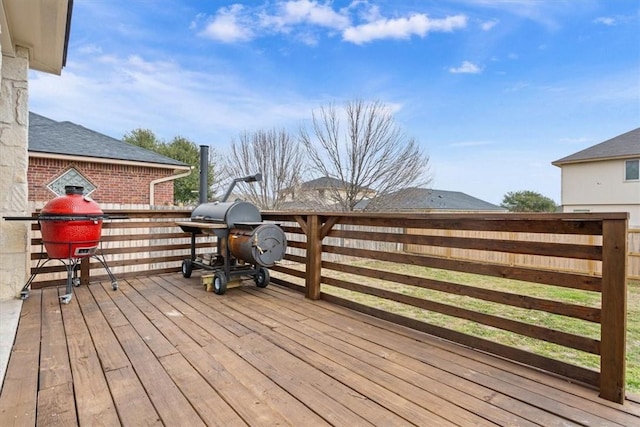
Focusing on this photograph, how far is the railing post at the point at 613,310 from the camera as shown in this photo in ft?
5.96

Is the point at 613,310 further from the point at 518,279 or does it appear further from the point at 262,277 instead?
the point at 262,277

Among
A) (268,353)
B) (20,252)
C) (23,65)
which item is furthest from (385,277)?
(23,65)

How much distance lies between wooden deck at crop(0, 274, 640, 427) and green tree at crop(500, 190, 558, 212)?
80.1 feet

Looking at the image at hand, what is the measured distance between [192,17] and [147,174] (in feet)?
13.9

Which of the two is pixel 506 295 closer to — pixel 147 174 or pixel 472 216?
pixel 472 216

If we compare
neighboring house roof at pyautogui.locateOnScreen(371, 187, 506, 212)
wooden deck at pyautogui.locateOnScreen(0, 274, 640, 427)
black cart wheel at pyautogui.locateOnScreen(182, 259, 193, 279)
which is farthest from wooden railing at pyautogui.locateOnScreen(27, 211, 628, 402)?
neighboring house roof at pyautogui.locateOnScreen(371, 187, 506, 212)

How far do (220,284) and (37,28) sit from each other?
3125mm

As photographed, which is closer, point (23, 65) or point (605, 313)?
point (605, 313)

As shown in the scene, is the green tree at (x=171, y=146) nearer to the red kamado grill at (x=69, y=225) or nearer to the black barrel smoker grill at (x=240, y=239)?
the black barrel smoker grill at (x=240, y=239)

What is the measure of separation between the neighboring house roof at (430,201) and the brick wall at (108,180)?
6675 millimetres

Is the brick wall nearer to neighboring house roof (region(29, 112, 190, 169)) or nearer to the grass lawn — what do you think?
neighboring house roof (region(29, 112, 190, 169))

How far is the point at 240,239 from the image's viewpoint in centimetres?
394

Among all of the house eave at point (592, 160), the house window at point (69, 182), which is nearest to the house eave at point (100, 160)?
the house window at point (69, 182)

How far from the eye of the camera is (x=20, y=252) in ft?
11.7
